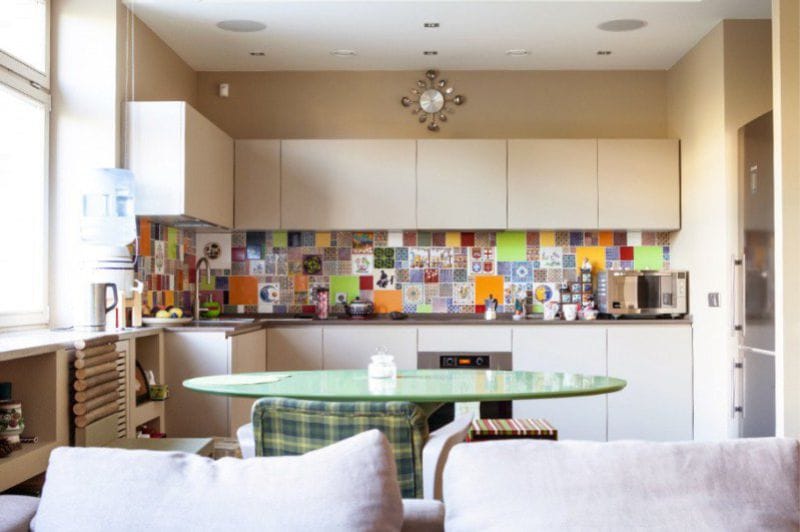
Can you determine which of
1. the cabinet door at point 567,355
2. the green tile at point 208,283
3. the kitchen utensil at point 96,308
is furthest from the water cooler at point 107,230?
the cabinet door at point 567,355

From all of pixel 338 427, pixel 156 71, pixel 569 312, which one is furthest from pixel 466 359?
pixel 338 427

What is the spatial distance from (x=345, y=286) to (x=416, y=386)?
3.31 m

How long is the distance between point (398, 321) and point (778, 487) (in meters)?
4.40

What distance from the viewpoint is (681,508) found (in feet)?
4.74

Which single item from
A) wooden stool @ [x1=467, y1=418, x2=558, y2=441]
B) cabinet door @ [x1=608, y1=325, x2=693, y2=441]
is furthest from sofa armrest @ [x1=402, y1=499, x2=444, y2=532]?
cabinet door @ [x1=608, y1=325, x2=693, y2=441]

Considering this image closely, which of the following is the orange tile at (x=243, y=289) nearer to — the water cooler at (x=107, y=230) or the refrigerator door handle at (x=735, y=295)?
the water cooler at (x=107, y=230)

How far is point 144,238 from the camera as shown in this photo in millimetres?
5227

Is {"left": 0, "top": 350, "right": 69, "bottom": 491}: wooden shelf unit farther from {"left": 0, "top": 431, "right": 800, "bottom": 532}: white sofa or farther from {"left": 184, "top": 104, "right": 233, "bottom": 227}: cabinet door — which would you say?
{"left": 0, "top": 431, "right": 800, "bottom": 532}: white sofa

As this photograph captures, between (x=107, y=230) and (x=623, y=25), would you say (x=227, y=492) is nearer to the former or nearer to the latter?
(x=107, y=230)

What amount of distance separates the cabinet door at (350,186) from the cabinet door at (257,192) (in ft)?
0.17

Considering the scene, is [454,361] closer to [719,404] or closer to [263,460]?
[719,404]

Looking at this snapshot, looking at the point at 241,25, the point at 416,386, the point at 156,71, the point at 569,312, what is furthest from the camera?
the point at 569,312

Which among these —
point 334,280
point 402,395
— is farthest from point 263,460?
point 334,280

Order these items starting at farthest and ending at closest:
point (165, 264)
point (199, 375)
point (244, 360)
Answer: point (165, 264), point (244, 360), point (199, 375)
